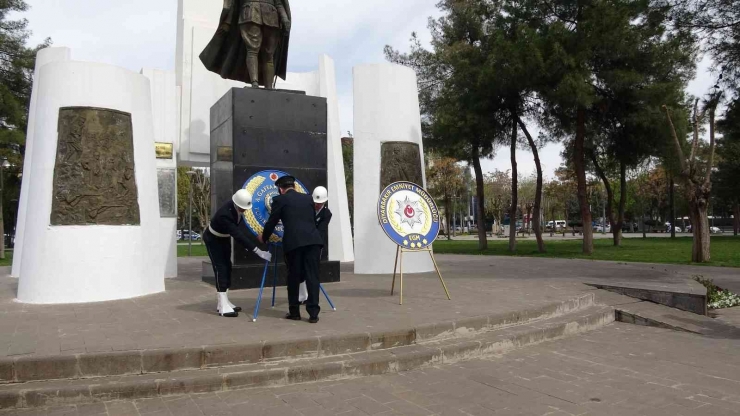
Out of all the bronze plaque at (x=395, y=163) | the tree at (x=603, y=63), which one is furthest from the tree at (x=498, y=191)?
the bronze plaque at (x=395, y=163)

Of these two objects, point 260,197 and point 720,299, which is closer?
A: point 260,197

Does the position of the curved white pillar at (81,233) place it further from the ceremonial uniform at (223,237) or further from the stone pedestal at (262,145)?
the ceremonial uniform at (223,237)

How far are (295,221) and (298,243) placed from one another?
0.31 metres

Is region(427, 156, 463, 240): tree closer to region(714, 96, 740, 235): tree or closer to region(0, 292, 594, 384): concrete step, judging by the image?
region(714, 96, 740, 235): tree

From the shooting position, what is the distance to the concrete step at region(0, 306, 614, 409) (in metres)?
4.41

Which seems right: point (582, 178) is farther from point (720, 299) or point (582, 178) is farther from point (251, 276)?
point (251, 276)

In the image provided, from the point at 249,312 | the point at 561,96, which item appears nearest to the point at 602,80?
the point at 561,96

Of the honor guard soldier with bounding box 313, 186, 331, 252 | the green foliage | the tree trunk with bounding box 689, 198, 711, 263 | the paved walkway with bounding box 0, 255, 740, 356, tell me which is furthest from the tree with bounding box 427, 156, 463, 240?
the honor guard soldier with bounding box 313, 186, 331, 252

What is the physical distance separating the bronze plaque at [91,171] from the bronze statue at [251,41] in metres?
2.92

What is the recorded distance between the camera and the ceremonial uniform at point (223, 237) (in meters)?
6.73

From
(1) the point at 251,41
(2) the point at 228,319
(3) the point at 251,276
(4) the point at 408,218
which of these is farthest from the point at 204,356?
(1) the point at 251,41

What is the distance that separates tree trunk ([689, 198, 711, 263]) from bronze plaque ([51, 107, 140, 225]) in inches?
657

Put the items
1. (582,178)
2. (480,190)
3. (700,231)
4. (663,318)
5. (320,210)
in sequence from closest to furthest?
(320,210)
(663,318)
(700,231)
(582,178)
(480,190)

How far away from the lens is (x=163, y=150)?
1344 centimetres
